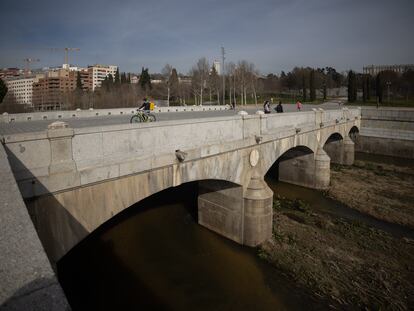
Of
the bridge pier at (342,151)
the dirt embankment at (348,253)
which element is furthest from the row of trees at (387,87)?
the dirt embankment at (348,253)

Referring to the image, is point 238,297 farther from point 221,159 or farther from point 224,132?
point 224,132

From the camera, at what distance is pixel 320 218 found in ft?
52.6

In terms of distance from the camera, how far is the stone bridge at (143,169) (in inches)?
243

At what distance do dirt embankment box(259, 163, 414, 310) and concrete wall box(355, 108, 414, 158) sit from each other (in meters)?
16.7

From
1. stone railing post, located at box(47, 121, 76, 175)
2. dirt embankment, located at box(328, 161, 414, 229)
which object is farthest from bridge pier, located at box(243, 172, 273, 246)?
stone railing post, located at box(47, 121, 76, 175)

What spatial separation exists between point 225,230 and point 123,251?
4.73 meters

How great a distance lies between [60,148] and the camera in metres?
6.43

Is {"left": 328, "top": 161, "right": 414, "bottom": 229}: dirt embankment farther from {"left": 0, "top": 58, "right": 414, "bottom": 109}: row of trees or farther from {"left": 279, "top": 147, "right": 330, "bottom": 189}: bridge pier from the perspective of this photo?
{"left": 0, "top": 58, "right": 414, "bottom": 109}: row of trees

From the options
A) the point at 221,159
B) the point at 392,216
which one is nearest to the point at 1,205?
the point at 221,159

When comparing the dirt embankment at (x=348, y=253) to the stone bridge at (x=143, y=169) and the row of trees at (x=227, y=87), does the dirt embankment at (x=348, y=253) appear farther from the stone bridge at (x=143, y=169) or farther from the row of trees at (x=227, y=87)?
the row of trees at (x=227, y=87)

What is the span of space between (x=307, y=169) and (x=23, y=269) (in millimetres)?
21374

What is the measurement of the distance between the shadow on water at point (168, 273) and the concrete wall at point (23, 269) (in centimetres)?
767

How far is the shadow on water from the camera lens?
1002cm

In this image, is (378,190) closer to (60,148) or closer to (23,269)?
(60,148)
